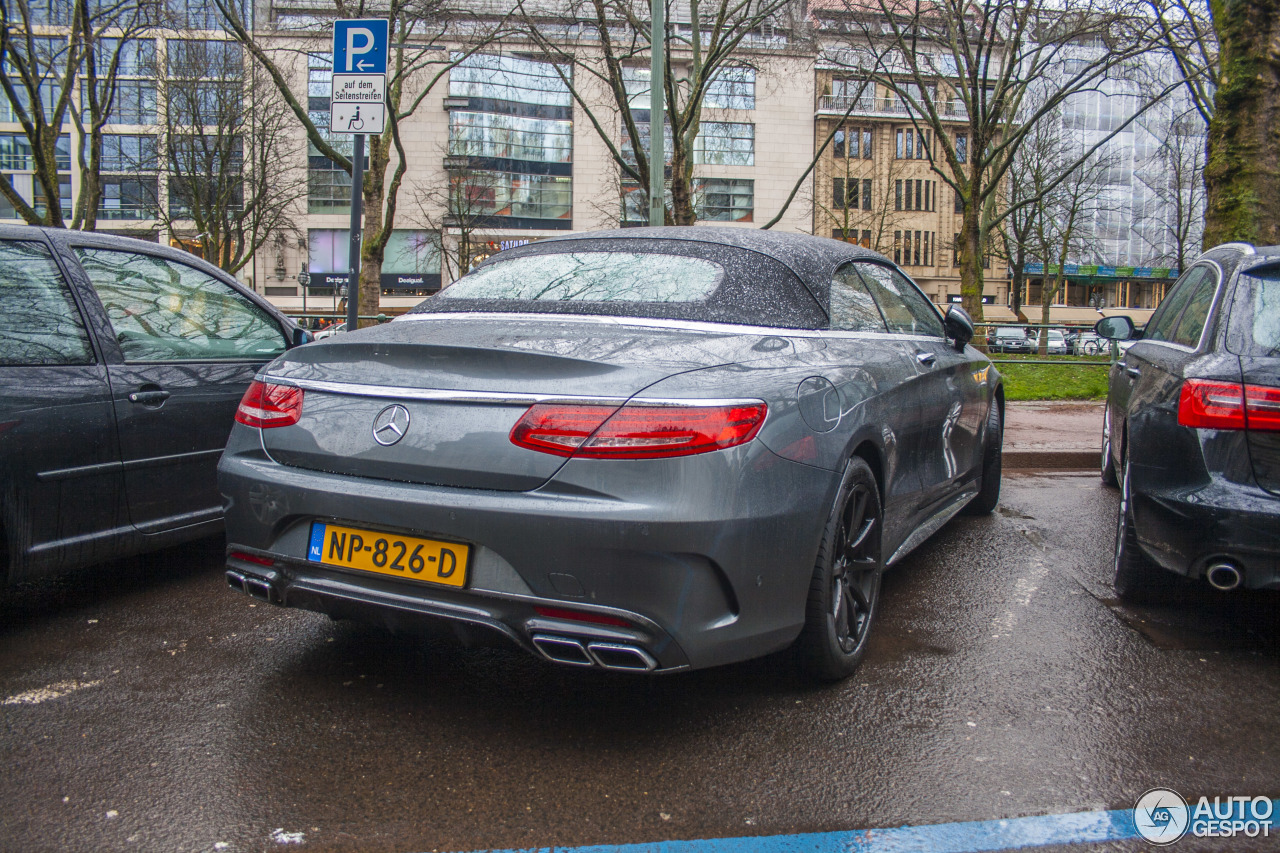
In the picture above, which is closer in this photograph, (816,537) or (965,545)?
(816,537)

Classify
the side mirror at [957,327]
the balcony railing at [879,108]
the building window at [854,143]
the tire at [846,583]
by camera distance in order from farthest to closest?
the building window at [854,143] → the balcony railing at [879,108] → the side mirror at [957,327] → the tire at [846,583]

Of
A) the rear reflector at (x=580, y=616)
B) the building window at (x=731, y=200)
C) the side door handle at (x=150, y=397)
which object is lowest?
the rear reflector at (x=580, y=616)

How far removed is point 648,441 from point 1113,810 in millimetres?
1469

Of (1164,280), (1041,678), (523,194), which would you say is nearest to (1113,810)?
(1041,678)

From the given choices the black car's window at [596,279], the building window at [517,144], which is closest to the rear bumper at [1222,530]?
the black car's window at [596,279]

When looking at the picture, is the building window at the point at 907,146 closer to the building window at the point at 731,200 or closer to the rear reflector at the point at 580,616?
the building window at the point at 731,200

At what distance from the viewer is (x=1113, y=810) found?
237 cm

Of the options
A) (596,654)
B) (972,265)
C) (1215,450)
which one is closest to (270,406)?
(596,654)

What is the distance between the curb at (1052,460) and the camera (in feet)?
25.8

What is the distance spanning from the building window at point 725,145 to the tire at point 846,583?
58574 millimetres

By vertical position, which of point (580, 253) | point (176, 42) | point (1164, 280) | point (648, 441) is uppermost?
point (176, 42)

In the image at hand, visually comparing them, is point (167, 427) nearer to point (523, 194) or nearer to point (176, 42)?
point (176, 42)

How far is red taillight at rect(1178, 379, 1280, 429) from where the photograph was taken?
10.5ft

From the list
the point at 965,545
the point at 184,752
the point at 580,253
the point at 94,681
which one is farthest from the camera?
the point at 965,545
